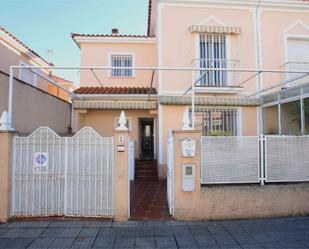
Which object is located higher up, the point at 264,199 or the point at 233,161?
the point at 233,161

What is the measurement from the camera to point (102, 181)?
7.61 m

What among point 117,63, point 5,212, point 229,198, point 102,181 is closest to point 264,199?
point 229,198

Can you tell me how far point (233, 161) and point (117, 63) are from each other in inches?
476

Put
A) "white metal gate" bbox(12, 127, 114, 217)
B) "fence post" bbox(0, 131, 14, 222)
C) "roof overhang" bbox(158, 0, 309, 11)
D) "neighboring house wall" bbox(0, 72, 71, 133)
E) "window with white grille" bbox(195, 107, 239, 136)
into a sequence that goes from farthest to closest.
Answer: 1. "window with white grille" bbox(195, 107, 239, 136)
2. "roof overhang" bbox(158, 0, 309, 11)
3. "neighboring house wall" bbox(0, 72, 71, 133)
4. "white metal gate" bbox(12, 127, 114, 217)
5. "fence post" bbox(0, 131, 14, 222)

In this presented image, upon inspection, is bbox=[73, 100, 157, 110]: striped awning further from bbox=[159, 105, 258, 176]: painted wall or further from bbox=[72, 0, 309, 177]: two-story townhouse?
bbox=[159, 105, 258, 176]: painted wall

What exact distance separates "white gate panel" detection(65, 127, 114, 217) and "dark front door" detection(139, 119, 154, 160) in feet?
30.9

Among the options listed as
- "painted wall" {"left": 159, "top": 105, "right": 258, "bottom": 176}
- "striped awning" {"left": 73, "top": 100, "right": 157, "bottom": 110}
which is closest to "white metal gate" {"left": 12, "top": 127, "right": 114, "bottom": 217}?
"painted wall" {"left": 159, "top": 105, "right": 258, "bottom": 176}

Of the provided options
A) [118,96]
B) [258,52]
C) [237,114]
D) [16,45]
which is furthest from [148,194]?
[16,45]

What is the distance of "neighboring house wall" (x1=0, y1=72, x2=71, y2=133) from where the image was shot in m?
9.20

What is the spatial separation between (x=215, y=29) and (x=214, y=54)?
133 centimetres

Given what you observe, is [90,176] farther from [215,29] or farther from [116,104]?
[215,29]

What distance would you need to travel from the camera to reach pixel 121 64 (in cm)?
1750

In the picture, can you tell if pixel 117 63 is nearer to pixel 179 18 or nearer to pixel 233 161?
pixel 179 18

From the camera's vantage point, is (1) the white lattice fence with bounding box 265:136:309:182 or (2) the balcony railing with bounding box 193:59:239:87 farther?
(2) the balcony railing with bounding box 193:59:239:87
